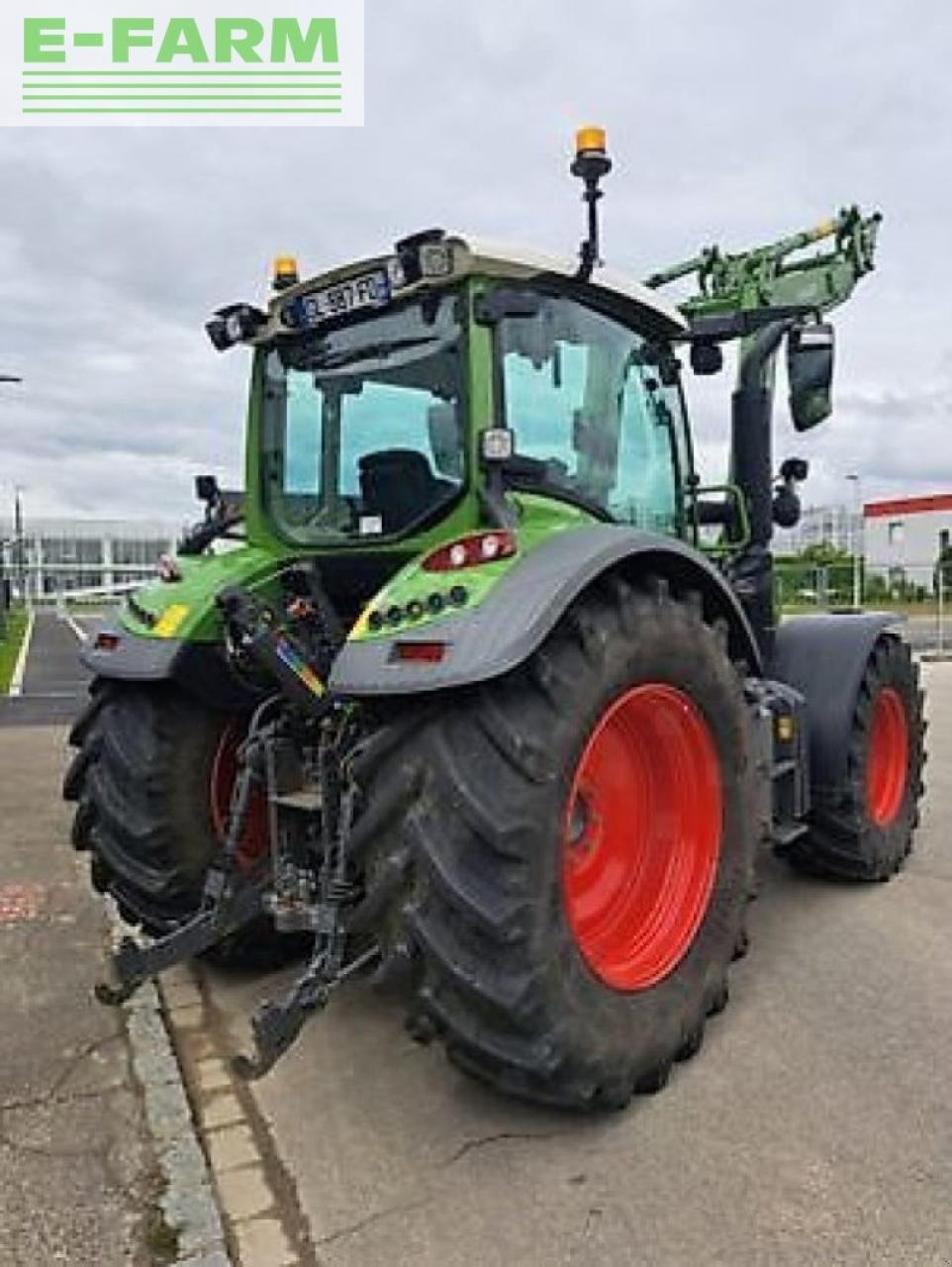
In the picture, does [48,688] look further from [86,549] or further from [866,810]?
[86,549]

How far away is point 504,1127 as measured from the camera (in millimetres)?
3066

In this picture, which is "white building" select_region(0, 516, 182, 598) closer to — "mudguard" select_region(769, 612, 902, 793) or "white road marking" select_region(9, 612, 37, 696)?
"white road marking" select_region(9, 612, 37, 696)

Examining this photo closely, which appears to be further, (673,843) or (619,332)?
(619,332)

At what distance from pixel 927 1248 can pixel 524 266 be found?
2.79 m

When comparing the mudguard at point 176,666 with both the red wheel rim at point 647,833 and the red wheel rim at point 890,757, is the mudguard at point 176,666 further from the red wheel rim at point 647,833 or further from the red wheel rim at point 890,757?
the red wheel rim at point 890,757

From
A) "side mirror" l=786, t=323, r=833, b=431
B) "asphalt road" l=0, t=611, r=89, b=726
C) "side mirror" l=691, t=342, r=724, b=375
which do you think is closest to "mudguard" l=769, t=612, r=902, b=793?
"side mirror" l=786, t=323, r=833, b=431

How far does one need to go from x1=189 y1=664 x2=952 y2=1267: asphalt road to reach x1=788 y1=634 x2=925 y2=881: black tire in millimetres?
883

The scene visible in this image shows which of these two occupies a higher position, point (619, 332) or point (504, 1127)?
point (619, 332)

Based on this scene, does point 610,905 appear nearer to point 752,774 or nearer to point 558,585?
point 752,774

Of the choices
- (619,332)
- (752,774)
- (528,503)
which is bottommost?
(752,774)

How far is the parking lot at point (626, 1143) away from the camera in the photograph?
2574mm

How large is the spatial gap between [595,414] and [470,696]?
1.46 metres

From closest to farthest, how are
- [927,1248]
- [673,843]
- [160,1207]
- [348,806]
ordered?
[927,1248], [160,1207], [348,806], [673,843]

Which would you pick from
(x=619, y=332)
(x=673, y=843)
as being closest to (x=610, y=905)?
(x=673, y=843)
